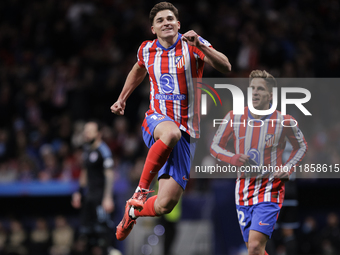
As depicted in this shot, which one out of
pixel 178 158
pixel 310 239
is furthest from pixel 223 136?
pixel 310 239

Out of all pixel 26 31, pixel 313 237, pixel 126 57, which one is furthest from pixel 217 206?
pixel 26 31

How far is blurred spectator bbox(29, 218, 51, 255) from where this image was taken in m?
10.3

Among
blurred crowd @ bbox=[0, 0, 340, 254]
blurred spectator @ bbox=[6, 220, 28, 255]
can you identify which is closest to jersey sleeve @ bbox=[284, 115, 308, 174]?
blurred crowd @ bbox=[0, 0, 340, 254]

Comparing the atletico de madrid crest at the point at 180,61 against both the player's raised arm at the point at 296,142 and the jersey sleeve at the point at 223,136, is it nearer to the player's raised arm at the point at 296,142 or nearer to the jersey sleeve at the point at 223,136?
the jersey sleeve at the point at 223,136

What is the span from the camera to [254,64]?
35.9ft

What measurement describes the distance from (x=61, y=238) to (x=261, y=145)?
6317 millimetres

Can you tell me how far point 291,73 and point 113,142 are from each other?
4.27 meters

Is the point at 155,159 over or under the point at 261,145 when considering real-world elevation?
under

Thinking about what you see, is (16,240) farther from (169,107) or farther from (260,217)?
(260,217)

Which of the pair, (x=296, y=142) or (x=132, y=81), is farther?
(x=132, y=81)

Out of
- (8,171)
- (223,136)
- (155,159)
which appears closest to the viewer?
(155,159)

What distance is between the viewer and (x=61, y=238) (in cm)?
1021

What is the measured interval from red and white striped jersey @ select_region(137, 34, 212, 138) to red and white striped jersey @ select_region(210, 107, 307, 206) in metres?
0.50

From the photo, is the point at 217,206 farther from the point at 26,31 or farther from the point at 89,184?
the point at 26,31
